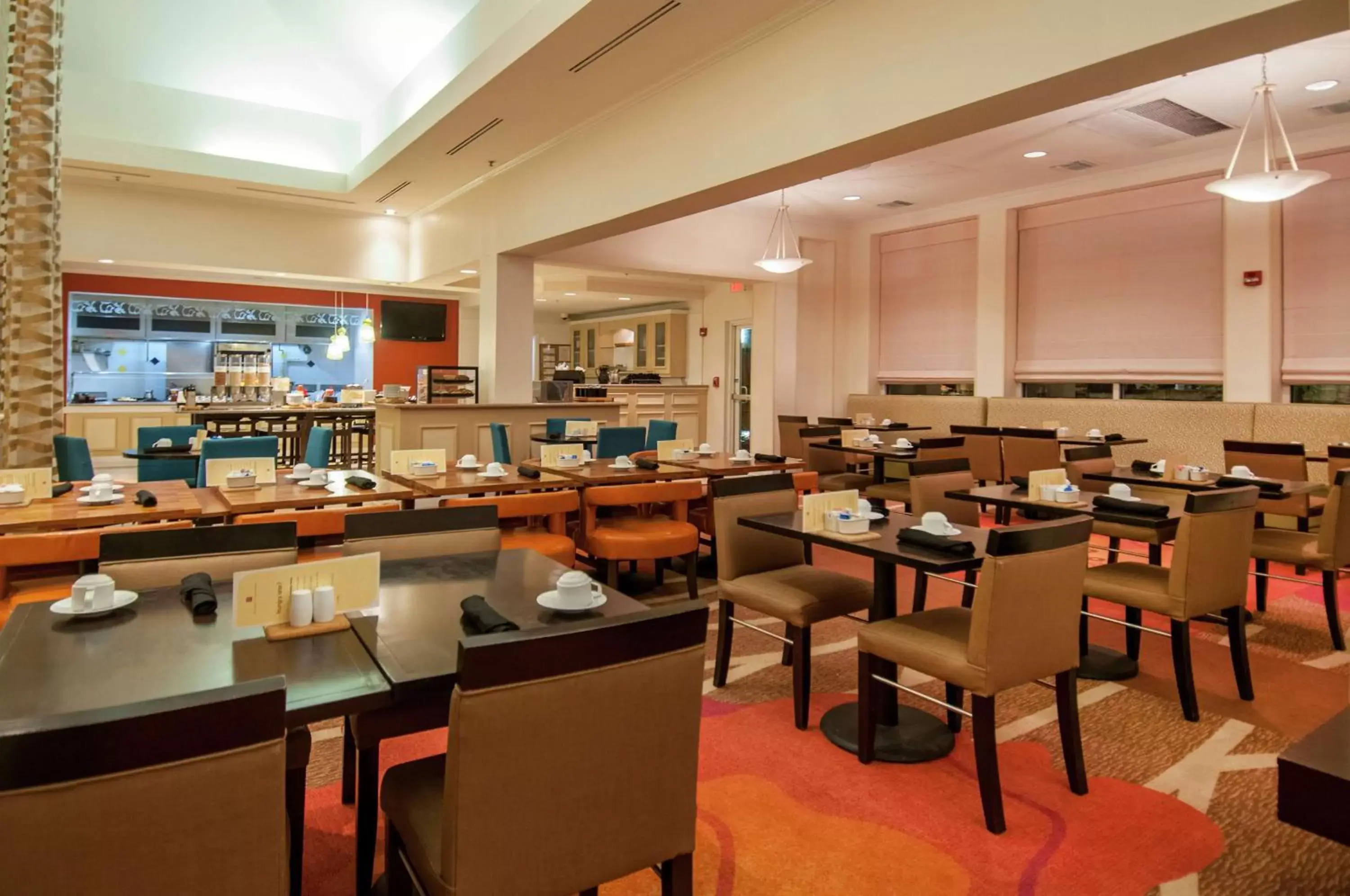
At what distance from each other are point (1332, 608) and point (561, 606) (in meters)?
4.18

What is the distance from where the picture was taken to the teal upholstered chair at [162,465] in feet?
17.8

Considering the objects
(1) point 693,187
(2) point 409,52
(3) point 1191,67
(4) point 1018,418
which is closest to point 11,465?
(1) point 693,187

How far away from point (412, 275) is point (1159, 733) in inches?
372

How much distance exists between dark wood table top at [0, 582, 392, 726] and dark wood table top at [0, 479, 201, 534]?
1339 mm

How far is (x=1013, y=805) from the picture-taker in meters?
2.49

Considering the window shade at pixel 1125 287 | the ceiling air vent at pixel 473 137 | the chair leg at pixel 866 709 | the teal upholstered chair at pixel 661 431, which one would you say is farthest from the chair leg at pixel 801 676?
the window shade at pixel 1125 287

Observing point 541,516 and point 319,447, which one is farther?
point 319,447

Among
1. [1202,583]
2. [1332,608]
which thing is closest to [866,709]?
[1202,583]

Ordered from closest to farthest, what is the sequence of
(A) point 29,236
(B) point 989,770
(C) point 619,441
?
(B) point 989,770 < (A) point 29,236 < (C) point 619,441

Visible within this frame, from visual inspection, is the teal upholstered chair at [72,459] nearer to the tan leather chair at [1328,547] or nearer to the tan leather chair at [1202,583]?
the tan leather chair at [1202,583]

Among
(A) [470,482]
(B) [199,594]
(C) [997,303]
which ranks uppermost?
(C) [997,303]

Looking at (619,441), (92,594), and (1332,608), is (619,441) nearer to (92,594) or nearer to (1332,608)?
(1332,608)

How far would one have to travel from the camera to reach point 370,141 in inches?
330

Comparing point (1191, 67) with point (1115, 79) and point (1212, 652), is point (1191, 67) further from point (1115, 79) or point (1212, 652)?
Result: point (1212, 652)
